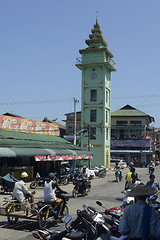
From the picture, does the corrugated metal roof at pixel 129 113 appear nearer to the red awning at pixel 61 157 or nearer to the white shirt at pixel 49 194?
the red awning at pixel 61 157

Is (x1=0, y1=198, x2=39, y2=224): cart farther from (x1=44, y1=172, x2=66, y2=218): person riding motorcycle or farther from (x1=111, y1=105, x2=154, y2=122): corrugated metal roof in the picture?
(x1=111, y1=105, x2=154, y2=122): corrugated metal roof

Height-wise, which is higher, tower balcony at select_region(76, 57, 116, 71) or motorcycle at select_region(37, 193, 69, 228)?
tower balcony at select_region(76, 57, 116, 71)

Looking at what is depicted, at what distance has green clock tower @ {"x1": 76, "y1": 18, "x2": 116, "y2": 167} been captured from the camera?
163ft

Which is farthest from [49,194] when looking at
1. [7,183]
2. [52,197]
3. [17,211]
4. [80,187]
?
[7,183]

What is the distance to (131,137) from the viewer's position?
64.9 metres

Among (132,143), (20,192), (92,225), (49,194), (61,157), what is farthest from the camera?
(132,143)


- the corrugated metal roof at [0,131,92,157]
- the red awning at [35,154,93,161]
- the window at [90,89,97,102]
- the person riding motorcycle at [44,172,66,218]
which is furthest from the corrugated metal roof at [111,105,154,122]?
the person riding motorcycle at [44,172,66,218]

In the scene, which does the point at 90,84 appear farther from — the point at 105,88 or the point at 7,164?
the point at 7,164

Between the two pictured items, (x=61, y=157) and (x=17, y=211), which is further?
(x=61, y=157)

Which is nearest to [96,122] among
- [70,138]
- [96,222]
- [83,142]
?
[83,142]

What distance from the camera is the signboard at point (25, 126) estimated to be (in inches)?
1107

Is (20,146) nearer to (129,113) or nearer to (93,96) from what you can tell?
(93,96)

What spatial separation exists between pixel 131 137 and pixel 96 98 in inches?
737

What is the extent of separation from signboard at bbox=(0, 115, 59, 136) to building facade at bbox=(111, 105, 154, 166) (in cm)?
2893
